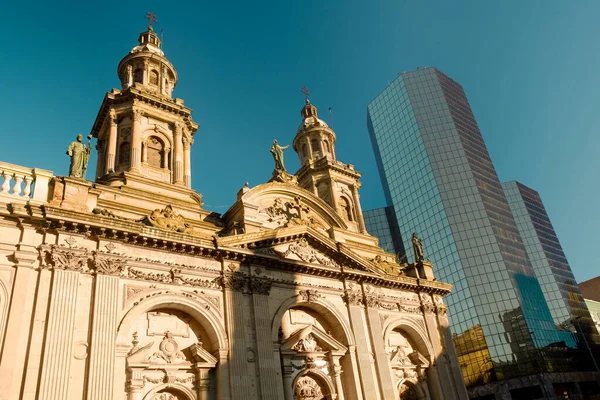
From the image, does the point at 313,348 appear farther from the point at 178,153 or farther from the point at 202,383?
the point at 178,153

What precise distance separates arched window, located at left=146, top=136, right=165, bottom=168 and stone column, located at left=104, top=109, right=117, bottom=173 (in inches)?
83.7

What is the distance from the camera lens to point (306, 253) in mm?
25844

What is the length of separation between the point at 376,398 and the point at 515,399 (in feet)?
132

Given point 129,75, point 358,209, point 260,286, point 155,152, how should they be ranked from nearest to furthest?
point 260,286
point 155,152
point 129,75
point 358,209

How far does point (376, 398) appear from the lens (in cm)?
2394

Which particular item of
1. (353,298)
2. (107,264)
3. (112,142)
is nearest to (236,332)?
(107,264)

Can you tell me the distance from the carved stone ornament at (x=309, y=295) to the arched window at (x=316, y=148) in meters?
19.4

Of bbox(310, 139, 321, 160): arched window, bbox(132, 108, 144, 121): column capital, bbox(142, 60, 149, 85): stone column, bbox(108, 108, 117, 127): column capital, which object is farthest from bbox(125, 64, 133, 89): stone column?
bbox(310, 139, 321, 160): arched window

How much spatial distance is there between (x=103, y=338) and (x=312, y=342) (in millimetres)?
10879

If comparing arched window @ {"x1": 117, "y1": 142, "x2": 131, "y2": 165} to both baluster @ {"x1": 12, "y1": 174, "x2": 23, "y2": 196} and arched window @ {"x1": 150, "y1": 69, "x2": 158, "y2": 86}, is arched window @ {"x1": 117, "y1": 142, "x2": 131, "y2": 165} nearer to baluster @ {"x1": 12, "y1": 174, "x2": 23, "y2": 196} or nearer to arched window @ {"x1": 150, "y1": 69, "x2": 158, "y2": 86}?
arched window @ {"x1": 150, "y1": 69, "x2": 158, "y2": 86}

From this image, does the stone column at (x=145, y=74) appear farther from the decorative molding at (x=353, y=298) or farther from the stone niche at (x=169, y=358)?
the decorative molding at (x=353, y=298)

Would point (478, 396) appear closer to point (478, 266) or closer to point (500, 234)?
point (478, 266)

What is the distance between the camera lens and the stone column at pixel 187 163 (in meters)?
30.8

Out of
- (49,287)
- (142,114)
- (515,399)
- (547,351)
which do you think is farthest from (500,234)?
(49,287)
